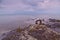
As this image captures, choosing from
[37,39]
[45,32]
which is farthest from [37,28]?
[37,39]

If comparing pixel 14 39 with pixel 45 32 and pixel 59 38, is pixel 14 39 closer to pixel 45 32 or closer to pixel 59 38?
pixel 45 32

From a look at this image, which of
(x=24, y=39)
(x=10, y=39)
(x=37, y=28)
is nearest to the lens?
(x=24, y=39)

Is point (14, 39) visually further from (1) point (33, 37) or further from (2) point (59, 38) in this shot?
(2) point (59, 38)

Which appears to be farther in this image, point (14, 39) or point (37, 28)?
point (37, 28)

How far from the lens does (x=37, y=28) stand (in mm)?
14258

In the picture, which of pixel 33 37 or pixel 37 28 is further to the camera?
pixel 37 28

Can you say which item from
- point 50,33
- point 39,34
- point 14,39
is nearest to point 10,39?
point 14,39

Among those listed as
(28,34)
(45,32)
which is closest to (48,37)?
(45,32)

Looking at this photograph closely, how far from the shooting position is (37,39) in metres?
12.3

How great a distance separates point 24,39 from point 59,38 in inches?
119

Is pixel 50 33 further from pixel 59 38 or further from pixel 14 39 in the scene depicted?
pixel 14 39

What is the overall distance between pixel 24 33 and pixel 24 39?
1.16 metres

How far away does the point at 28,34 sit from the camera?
13.0 metres

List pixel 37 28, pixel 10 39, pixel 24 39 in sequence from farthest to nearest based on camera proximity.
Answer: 1. pixel 37 28
2. pixel 10 39
3. pixel 24 39
